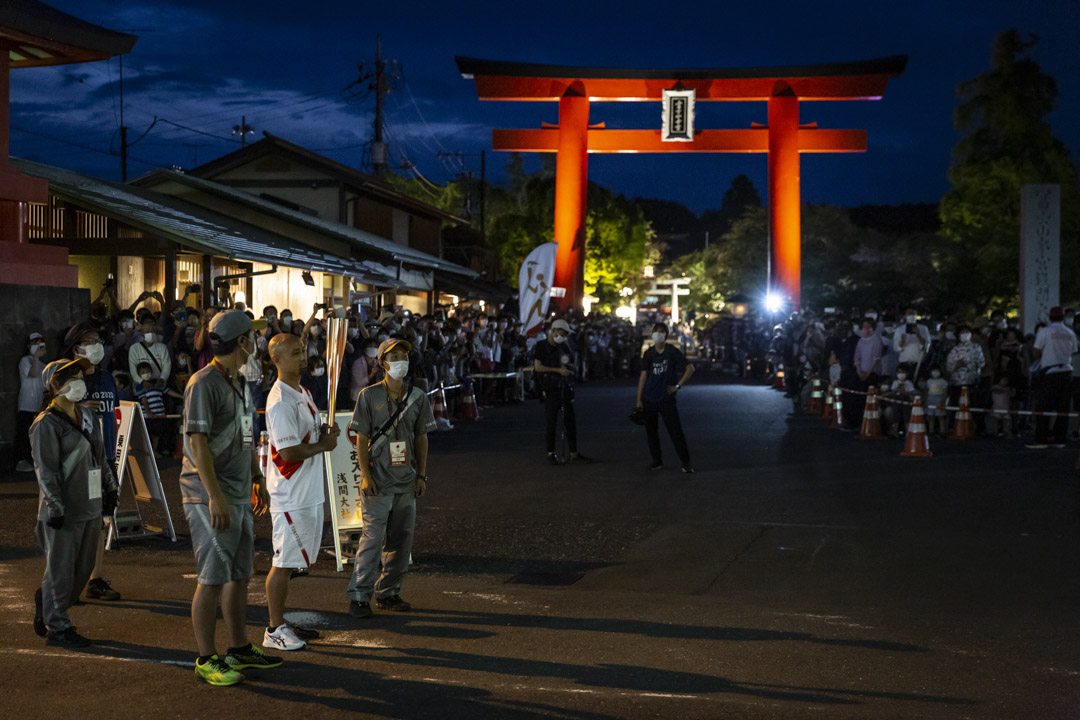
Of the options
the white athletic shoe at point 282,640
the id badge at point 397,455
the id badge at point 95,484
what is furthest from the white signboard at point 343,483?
the white athletic shoe at point 282,640

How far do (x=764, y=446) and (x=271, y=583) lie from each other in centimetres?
1061

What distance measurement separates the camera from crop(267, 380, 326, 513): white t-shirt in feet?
19.3

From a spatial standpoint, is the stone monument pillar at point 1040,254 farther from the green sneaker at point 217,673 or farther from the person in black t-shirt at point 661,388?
the green sneaker at point 217,673

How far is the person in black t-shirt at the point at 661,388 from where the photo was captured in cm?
1292

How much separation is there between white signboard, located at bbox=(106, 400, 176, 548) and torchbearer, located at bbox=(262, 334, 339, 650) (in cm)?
314

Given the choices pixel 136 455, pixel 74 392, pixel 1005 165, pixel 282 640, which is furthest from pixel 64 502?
pixel 1005 165

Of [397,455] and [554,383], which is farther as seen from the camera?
[554,383]

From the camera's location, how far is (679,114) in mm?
36750

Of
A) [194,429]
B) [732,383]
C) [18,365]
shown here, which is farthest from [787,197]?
[194,429]

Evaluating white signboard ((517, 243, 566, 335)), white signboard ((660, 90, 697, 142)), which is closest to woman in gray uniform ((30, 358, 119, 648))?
white signboard ((517, 243, 566, 335))

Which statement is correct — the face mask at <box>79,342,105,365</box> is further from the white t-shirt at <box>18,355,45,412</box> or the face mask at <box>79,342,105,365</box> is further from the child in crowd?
the child in crowd

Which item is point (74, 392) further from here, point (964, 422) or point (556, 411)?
point (964, 422)

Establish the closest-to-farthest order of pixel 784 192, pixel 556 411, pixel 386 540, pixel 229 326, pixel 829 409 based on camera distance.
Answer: pixel 229 326, pixel 386 540, pixel 556 411, pixel 829 409, pixel 784 192

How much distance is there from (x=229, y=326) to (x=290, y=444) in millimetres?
829
